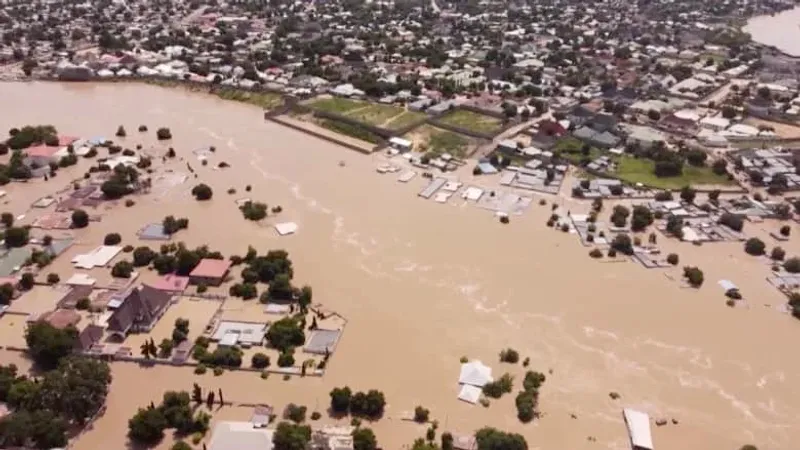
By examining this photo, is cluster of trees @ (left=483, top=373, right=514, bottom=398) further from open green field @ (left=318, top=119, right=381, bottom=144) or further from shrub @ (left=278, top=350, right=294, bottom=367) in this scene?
open green field @ (left=318, top=119, right=381, bottom=144)

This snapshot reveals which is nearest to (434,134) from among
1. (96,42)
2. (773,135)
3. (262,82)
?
(262,82)

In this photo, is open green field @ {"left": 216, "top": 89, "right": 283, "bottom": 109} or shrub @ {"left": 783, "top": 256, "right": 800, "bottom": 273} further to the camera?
open green field @ {"left": 216, "top": 89, "right": 283, "bottom": 109}

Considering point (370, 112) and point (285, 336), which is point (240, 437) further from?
point (370, 112)

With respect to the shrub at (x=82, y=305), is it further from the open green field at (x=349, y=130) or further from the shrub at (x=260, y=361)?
the open green field at (x=349, y=130)

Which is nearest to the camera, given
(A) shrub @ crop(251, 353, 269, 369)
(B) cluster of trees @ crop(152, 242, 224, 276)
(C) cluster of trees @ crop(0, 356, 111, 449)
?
(C) cluster of trees @ crop(0, 356, 111, 449)

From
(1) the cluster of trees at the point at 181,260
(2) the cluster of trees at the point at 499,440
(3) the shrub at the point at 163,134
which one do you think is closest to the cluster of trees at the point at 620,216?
(2) the cluster of trees at the point at 499,440

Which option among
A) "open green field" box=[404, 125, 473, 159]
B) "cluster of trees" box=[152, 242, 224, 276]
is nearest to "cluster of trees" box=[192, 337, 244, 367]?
"cluster of trees" box=[152, 242, 224, 276]
